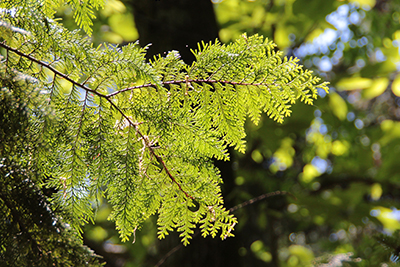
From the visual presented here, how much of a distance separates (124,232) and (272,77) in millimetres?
380

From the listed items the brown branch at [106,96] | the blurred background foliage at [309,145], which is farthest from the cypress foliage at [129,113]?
the blurred background foliage at [309,145]

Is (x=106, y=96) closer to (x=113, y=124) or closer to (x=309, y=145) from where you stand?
(x=113, y=124)

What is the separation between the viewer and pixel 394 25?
8.54 feet

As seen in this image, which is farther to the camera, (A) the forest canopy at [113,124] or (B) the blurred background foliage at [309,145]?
(B) the blurred background foliage at [309,145]

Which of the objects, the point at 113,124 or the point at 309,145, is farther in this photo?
the point at 309,145

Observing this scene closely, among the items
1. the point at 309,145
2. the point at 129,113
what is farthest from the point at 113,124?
the point at 309,145

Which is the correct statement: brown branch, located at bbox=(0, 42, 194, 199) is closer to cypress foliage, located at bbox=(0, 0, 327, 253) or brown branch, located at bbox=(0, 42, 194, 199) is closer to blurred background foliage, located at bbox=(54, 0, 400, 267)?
cypress foliage, located at bbox=(0, 0, 327, 253)

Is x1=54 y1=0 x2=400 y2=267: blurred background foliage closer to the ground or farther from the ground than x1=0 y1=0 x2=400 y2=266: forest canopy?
farther from the ground

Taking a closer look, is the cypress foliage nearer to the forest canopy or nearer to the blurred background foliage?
the forest canopy

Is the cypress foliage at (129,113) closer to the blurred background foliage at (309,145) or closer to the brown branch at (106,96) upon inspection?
the brown branch at (106,96)

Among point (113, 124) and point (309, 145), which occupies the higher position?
point (309, 145)

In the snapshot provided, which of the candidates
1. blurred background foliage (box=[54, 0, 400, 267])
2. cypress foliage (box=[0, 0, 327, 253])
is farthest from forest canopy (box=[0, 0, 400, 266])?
blurred background foliage (box=[54, 0, 400, 267])

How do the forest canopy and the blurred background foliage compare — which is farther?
the blurred background foliage

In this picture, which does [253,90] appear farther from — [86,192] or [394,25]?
[394,25]
